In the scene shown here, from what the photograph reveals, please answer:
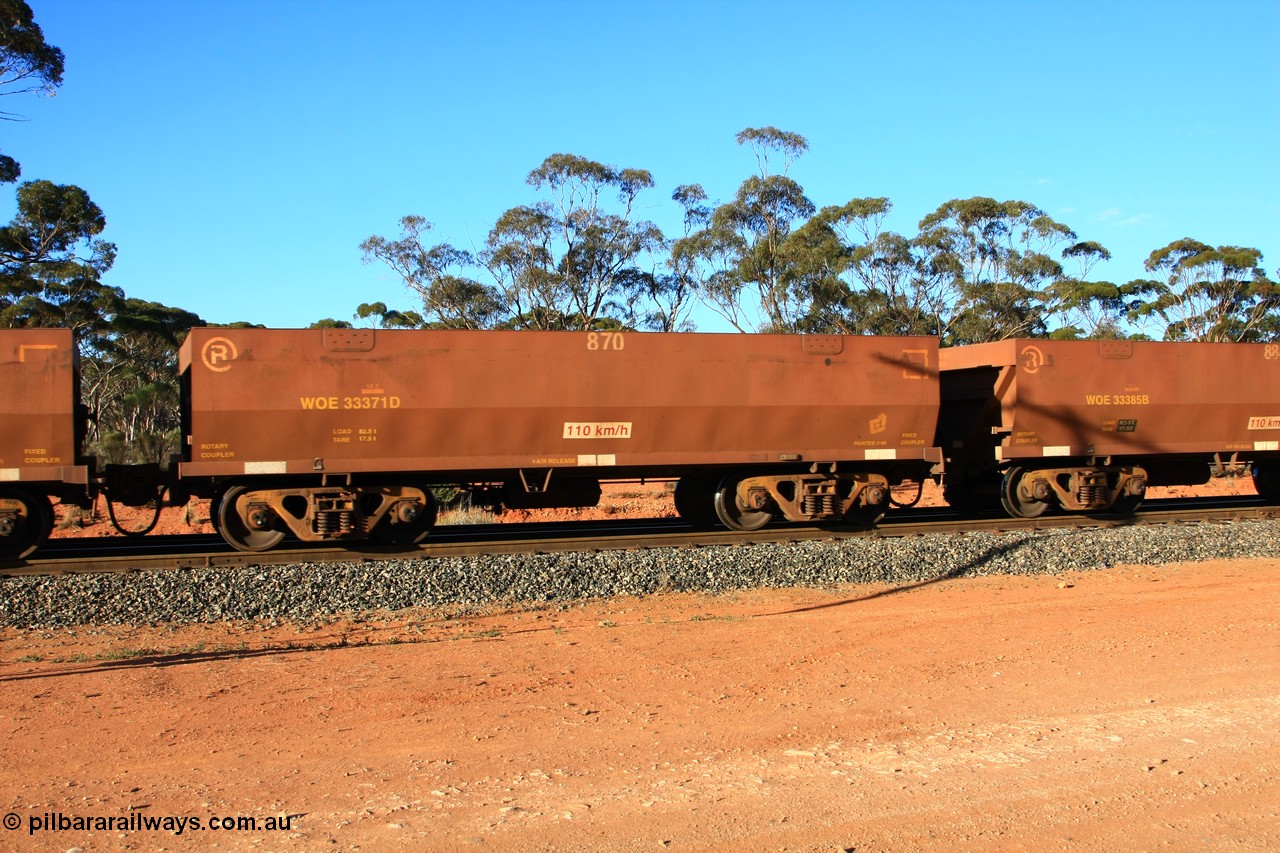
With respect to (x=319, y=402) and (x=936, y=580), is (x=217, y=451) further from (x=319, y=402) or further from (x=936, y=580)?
(x=936, y=580)

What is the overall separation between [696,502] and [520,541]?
3.24 metres

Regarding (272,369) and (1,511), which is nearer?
(1,511)

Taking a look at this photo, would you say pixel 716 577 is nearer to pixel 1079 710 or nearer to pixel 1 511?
pixel 1079 710

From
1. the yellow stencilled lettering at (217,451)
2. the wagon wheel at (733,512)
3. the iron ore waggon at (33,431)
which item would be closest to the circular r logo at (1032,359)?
the wagon wheel at (733,512)

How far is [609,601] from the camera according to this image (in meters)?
10.4

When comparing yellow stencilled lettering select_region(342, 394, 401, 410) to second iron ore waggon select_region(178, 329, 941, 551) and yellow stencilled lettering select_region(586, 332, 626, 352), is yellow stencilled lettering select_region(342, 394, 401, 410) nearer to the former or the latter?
second iron ore waggon select_region(178, 329, 941, 551)

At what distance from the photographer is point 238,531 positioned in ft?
39.5

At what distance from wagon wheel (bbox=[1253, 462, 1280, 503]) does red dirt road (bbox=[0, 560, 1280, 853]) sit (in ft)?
Result: 33.5

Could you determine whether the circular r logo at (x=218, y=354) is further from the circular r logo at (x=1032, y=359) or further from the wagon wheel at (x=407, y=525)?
the circular r logo at (x=1032, y=359)

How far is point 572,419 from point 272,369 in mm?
3596

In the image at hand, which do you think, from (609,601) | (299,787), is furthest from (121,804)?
(609,601)

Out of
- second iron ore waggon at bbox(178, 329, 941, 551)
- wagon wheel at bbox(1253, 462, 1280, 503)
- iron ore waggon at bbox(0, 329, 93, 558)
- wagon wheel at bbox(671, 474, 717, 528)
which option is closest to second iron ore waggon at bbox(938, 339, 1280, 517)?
wagon wheel at bbox(1253, 462, 1280, 503)

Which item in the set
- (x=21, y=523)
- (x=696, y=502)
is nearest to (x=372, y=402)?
(x=21, y=523)

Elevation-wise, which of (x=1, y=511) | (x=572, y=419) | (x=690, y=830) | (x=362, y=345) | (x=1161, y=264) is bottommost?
(x=690, y=830)
